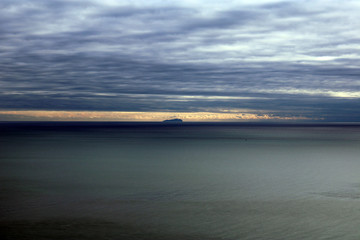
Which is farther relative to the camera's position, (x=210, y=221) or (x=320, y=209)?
(x=320, y=209)

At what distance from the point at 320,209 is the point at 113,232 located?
9.38m

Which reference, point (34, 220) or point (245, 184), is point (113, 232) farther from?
point (245, 184)

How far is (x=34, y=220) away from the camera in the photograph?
15.5m

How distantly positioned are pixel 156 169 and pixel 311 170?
12.5 m

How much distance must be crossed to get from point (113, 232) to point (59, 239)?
74.5 inches

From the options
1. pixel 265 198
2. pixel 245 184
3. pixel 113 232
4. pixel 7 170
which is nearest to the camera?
pixel 113 232

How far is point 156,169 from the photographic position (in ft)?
109

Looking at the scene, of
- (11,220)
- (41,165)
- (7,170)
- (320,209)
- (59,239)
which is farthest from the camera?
(41,165)

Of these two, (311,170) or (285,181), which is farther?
(311,170)

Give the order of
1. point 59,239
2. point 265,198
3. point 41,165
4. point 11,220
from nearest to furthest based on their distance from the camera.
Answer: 1. point 59,239
2. point 11,220
3. point 265,198
4. point 41,165

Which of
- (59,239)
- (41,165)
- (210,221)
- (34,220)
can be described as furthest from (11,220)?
(41,165)

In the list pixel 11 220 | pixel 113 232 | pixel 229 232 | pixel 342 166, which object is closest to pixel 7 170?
pixel 11 220

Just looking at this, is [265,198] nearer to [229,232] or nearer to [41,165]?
[229,232]

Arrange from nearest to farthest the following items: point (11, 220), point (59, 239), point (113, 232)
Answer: point (59, 239)
point (113, 232)
point (11, 220)
